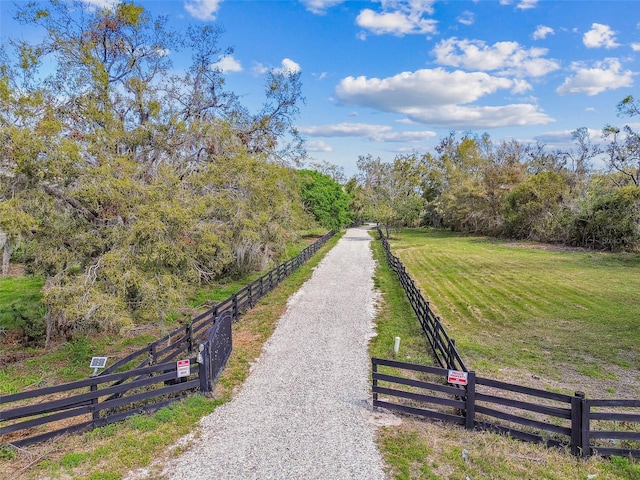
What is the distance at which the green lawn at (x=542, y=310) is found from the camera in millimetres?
9836

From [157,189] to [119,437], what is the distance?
5642mm

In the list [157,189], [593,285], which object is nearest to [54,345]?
[157,189]

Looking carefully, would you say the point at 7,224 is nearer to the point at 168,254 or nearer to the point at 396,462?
the point at 168,254

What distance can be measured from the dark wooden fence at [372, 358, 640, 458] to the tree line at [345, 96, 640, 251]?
27081 millimetres

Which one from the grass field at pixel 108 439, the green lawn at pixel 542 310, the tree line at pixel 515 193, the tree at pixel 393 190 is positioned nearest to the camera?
the grass field at pixel 108 439

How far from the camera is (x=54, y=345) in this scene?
1166 centimetres

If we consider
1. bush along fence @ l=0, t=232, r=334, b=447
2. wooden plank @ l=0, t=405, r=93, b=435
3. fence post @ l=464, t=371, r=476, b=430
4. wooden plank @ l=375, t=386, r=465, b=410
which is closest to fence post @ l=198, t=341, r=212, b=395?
bush along fence @ l=0, t=232, r=334, b=447

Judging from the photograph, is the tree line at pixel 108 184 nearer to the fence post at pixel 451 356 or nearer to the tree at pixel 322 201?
the fence post at pixel 451 356

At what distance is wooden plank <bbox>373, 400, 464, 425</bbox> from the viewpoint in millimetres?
6674

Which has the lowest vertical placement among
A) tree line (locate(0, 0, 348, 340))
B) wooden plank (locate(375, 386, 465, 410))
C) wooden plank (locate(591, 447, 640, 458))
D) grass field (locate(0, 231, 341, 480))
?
grass field (locate(0, 231, 341, 480))

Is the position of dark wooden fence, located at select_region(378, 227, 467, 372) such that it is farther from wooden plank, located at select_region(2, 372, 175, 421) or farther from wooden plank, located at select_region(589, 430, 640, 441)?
wooden plank, located at select_region(2, 372, 175, 421)

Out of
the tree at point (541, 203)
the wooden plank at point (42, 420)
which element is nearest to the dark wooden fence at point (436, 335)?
the wooden plank at point (42, 420)

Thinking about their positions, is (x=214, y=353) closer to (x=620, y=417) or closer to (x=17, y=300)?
(x=620, y=417)

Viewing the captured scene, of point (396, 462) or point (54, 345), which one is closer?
point (396, 462)
